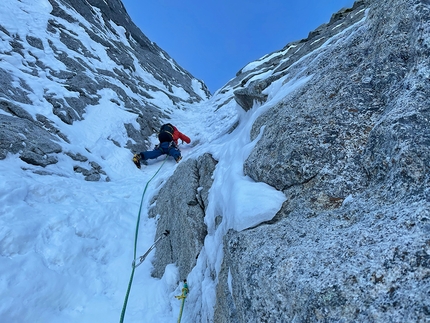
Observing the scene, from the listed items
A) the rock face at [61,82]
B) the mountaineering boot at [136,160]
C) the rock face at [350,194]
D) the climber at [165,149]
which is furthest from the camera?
the climber at [165,149]

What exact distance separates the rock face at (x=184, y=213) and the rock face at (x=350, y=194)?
134cm

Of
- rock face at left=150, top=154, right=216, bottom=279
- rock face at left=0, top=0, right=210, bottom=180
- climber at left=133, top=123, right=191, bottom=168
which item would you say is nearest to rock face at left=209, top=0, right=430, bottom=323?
rock face at left=150, top=154, right=216, bottom=279

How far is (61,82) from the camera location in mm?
11539

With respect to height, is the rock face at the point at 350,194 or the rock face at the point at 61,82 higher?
the rock face at the point at 61,82

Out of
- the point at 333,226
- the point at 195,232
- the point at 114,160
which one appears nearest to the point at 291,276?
the point at 333,226

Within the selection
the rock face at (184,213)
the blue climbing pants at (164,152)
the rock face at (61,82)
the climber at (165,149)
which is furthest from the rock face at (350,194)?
the climber at (165,149)

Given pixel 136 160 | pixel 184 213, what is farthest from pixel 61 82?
pixel 184 213

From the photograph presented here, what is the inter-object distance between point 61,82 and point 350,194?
12.7m

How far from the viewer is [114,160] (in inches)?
369

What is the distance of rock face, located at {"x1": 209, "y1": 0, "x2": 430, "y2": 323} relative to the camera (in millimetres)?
1521

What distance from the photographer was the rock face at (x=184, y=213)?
428cm

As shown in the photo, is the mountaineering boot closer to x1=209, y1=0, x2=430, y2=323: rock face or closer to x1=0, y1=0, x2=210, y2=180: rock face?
x1=0, y1=0, x2=210, y2=180: rock face

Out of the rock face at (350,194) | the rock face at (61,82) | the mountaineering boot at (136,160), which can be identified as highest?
the rock face at (61,82)

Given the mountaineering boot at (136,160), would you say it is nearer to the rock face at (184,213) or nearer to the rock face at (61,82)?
the rock face at (61,82)
